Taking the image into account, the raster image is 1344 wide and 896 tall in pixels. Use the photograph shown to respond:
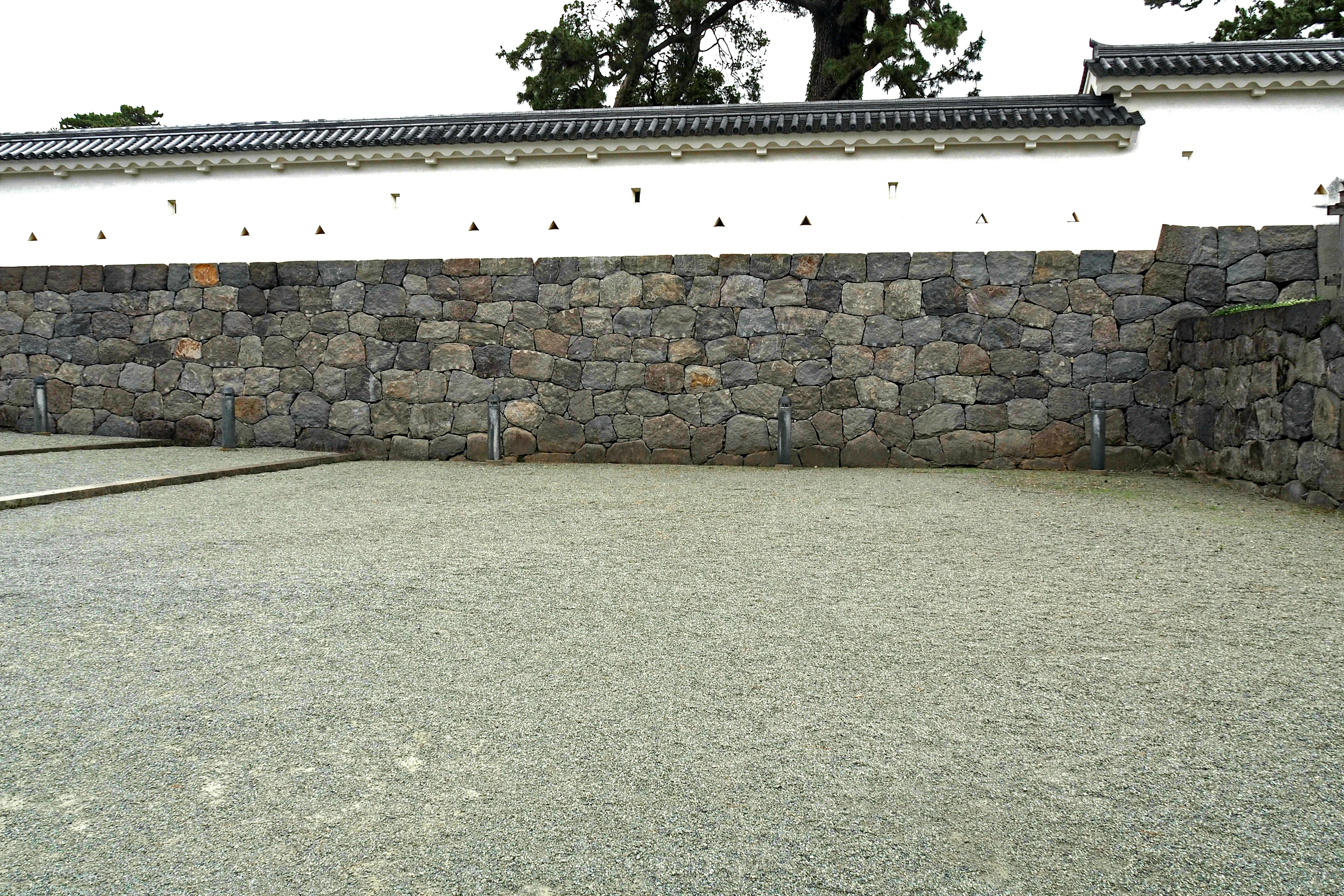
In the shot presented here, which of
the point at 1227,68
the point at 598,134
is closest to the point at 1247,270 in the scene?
the point at 1227,68

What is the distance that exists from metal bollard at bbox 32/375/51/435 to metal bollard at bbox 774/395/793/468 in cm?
815

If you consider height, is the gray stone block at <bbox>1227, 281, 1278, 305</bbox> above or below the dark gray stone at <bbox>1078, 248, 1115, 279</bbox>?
below

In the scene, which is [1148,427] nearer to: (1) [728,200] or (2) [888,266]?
(2) [888,266]

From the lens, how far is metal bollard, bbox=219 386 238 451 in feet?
32.3

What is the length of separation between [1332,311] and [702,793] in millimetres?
6151

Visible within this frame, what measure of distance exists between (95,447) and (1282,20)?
17473 mm

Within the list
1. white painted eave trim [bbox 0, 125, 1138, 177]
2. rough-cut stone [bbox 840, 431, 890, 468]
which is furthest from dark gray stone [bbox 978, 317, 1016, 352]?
white painted eave trim [bbox 0, 125, 1138, 177]

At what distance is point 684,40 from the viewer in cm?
1603

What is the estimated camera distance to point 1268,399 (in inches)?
273

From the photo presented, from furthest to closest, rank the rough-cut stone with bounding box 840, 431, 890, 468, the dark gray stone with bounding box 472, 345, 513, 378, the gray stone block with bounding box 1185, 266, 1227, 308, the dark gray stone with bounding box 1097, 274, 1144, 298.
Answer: the dark gray stone with bounding box 472, 345, 513, 378 < the rough-cut stone with bounding box 840, 431, 890, 468 < the dark gray stone with bounding box 1097, 274, 1144, 298 < the gray stone block with bounding box 1185, 266, 1227, 308

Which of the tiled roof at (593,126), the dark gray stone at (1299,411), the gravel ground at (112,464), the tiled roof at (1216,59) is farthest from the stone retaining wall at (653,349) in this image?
the dark gray stone at (1299,411)

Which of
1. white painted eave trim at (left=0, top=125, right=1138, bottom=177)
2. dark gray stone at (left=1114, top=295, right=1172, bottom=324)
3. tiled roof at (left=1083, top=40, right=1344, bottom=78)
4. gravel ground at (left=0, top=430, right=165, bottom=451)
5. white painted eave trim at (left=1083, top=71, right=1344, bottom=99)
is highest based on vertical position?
tiled roof at (left=1083, top=40, right=1344, bottom=78)

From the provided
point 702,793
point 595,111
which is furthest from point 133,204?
point 702,793

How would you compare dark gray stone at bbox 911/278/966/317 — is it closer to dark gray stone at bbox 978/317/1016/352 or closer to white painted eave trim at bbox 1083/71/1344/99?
dark gray stone at bbox 978/317/1016/352
